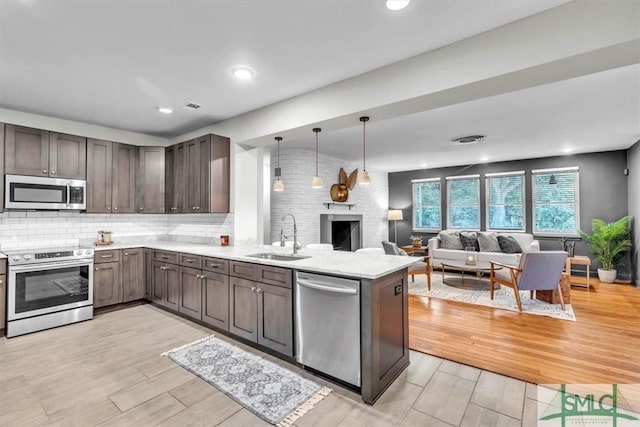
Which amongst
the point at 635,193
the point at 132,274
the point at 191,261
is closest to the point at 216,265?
the point at 191,261

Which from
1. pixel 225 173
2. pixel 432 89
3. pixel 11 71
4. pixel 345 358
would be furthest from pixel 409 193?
pixel 11 71

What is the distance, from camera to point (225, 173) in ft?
13.2

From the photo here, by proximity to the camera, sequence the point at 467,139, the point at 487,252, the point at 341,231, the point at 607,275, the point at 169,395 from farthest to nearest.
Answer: the point at 341,231 → the point at 487,252 → the point at 607,275 → the point at 467,139 → the point at 169,395

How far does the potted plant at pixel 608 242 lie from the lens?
5.58m

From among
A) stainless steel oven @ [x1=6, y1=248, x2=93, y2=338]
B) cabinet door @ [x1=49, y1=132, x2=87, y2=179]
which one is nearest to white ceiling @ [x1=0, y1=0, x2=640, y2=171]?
cabinet door @ [x1=49, y1=132, x2=87, y2=179]

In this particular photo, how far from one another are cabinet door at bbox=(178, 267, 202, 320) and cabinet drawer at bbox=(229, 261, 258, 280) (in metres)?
0.62

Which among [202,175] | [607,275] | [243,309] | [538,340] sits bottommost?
[538,340]

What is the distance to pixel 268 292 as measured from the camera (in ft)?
8.89

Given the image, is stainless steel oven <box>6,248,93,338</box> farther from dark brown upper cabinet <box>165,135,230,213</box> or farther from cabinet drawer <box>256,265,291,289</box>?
cabinet drawer <box>256,265,291,289</box>

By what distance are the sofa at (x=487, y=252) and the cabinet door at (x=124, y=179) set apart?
226 inches

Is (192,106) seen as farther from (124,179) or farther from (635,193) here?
(635,193)

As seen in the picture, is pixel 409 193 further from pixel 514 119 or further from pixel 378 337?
pixel 378 337

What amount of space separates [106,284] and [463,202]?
7734 mm

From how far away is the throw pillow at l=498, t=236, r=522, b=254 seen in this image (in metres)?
→ 6.20
